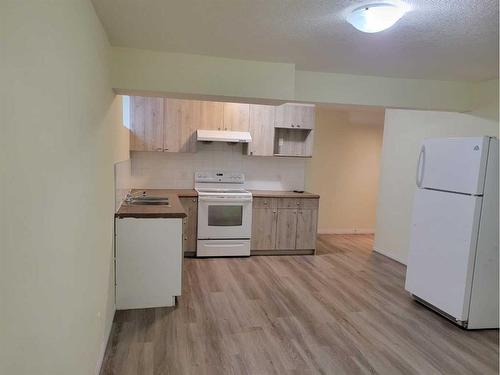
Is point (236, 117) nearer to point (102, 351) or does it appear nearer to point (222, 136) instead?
point (222, 136)

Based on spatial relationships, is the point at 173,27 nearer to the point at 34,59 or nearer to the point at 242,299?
the point at 34,59

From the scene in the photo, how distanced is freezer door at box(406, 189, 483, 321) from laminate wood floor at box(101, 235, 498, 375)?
0.23 m

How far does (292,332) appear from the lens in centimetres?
289

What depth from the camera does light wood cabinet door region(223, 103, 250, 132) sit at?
4.94 m

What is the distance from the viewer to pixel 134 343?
2625 mm

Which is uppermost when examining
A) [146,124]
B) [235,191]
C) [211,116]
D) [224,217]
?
[211,116]

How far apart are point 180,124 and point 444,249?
3596 millimetres

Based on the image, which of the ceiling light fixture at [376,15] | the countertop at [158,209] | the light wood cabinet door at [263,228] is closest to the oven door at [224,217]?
the light wood cabinet door at [263,228]

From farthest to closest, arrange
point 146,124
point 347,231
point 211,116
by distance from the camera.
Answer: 1. point 347,231
2. point 211,116
3. point 146,124

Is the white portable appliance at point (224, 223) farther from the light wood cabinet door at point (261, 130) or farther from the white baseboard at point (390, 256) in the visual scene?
the white baseboard at point (390, 256)

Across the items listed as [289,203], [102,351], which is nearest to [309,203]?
[289,203]

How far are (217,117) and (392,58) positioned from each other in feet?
8.90

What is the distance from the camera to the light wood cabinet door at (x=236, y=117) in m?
4.94

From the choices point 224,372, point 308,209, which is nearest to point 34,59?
point 224,372
